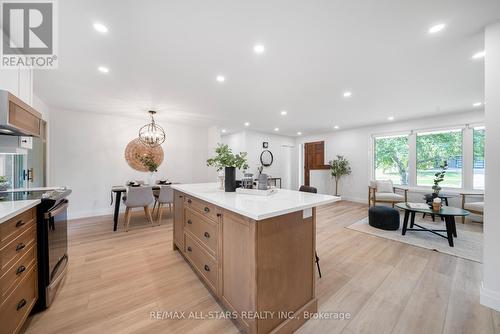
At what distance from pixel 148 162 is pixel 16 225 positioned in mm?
3036

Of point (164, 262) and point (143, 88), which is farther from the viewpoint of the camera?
point (143, 88)

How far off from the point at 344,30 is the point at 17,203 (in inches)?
121

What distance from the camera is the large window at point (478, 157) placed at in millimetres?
4234

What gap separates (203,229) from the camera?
1.85 metres

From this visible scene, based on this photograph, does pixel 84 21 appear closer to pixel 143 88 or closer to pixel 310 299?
pixel 143 88

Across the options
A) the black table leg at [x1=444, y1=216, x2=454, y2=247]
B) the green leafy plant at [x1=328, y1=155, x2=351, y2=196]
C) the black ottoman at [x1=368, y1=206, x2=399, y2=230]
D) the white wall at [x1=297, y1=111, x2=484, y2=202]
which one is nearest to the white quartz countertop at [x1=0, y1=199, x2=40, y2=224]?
the black ottoman at [x1=368, y1=206, x2=399, y2=230]

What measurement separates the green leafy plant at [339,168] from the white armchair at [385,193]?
1.29 meters

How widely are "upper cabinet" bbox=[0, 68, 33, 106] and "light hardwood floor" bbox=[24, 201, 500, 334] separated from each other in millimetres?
2078

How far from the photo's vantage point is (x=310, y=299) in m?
1.56

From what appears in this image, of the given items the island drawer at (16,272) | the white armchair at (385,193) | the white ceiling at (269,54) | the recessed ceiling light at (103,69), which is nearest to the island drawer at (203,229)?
the island drawer at (16,272)

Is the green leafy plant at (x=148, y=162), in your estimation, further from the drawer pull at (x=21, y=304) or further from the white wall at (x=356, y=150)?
the white wall at (x=356, y=150)

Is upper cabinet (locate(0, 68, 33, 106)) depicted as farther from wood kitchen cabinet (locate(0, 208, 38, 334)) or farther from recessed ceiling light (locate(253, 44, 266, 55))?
recessed ceiling light (locate(253, 44, 266, 55))

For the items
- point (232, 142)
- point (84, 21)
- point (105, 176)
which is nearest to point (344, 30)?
point (84, 21)

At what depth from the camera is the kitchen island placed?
1.24 metres
